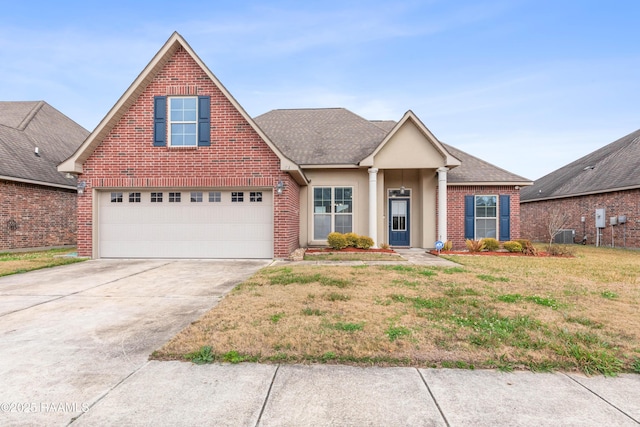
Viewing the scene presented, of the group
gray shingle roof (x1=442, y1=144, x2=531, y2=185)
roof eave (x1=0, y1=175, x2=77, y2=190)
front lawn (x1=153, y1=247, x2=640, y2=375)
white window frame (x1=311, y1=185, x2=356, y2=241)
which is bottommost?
front lawn (x1=153, y1=247, x2=640, y2=375)

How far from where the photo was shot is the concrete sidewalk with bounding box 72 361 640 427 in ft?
7.18

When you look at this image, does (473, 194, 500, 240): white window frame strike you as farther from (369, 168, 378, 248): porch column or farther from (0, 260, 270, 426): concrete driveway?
(0, 260, 270, 426): concrete driveway

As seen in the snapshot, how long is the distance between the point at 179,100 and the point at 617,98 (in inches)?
1171

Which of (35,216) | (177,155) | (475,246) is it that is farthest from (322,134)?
(35,216)

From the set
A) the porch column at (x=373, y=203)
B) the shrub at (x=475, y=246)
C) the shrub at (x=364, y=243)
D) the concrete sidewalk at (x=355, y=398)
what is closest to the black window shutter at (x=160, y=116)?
the porch column at (x=373, y=203)

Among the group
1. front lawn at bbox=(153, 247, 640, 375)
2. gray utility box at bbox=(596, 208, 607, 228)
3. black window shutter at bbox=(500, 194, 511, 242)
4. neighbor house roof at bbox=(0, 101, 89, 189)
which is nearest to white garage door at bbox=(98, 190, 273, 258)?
front lawn at bbox=(153, 247, 640, 375)

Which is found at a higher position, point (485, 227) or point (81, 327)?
point (485, 227)

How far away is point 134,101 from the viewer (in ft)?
34.5

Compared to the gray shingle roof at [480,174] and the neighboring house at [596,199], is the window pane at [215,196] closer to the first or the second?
the gray shingle roof at [480,174]

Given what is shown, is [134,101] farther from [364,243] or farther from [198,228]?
[364,243]

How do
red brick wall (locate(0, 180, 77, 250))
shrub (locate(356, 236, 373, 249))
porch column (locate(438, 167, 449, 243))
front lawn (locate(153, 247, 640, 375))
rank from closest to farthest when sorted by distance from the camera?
front lawn (locate(153, 247, 640, 375))
shrub (locate(356, 236, 373, 249))
porch column (locate(438, 167, 449, 243))
red brick wall (locate(0, 180, 77, 250))

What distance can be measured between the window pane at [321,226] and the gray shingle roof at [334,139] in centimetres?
238

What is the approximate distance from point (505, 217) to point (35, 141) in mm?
24081

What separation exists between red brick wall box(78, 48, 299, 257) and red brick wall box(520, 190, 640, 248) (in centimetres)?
1712
